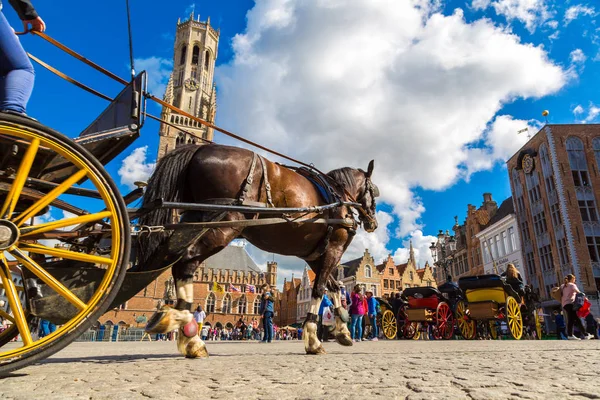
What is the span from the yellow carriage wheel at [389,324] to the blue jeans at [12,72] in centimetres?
1298

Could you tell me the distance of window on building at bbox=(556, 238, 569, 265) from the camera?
29684 mm

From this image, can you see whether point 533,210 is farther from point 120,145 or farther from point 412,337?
point 120,145

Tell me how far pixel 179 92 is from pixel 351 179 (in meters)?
80.9

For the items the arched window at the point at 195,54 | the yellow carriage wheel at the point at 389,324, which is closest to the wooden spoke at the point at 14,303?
the yellow carriage wheel at the point at 389,324

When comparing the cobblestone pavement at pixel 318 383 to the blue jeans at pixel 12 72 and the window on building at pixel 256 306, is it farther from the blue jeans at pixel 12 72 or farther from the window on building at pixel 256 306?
the window on building at pixel 256 306

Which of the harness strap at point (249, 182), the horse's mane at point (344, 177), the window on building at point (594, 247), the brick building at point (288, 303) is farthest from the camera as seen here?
the brick building at point (288, 303)

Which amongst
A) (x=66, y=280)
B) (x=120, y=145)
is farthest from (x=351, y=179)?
(x=66, y=280)

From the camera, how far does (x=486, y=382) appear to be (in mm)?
2357

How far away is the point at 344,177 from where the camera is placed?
6.14m

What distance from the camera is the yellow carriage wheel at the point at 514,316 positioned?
35.9 ft

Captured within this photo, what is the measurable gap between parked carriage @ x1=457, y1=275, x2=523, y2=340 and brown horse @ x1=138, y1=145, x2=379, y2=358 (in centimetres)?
742

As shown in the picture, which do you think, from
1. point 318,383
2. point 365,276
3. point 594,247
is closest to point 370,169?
point 318,383

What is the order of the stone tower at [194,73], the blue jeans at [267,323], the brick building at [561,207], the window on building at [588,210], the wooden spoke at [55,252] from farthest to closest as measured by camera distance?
the stone tower at [194,73] → the window on building at [588,210] → the brick building at [561,207] → the blue jeans at [267,323] → the wooden spoke at [55,252]

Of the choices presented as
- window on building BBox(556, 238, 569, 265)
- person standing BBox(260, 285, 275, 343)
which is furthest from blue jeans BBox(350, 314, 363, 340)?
window on building BBox(556, 238, 569, 265)
